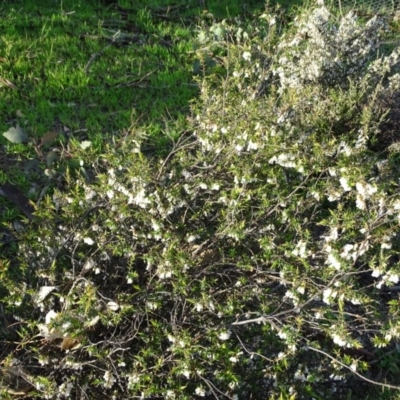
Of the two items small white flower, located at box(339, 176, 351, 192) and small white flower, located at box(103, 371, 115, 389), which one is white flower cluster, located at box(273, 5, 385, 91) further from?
small white flower, located at box(103, 371, 115, 389)

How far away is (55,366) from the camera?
2.84m

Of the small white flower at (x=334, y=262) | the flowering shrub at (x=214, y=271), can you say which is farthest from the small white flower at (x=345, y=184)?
the small white flower at (x=334, y=262)

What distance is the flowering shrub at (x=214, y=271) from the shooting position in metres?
2.75

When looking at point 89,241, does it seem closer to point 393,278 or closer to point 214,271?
point 214,271

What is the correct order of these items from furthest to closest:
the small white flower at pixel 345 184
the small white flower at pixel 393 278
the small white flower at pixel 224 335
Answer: the small white flower at pixel 345 184
the small white flower at pixel 224 335
the small white flower at pixel 393 278

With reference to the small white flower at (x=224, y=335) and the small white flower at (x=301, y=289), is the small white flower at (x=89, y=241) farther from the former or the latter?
the small white flower at (x=301, y=289)

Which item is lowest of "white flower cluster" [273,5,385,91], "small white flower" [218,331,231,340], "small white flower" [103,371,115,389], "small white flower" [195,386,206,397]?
"small white flower" [103,371,115,389]

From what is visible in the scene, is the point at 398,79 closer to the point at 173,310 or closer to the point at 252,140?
the point at 252,140

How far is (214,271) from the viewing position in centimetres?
305

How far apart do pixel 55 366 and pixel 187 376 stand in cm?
59

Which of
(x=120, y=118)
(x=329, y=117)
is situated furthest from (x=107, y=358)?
(x=120, y=118)

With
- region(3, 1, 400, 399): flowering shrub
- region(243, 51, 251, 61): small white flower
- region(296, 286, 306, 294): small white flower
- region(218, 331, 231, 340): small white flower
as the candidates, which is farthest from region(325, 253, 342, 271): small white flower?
region(243, 51, 251, 61): small white flower

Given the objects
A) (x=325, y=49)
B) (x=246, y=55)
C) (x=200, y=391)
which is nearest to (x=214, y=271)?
(x=200, y=391)

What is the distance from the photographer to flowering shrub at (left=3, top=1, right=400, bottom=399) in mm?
2750
